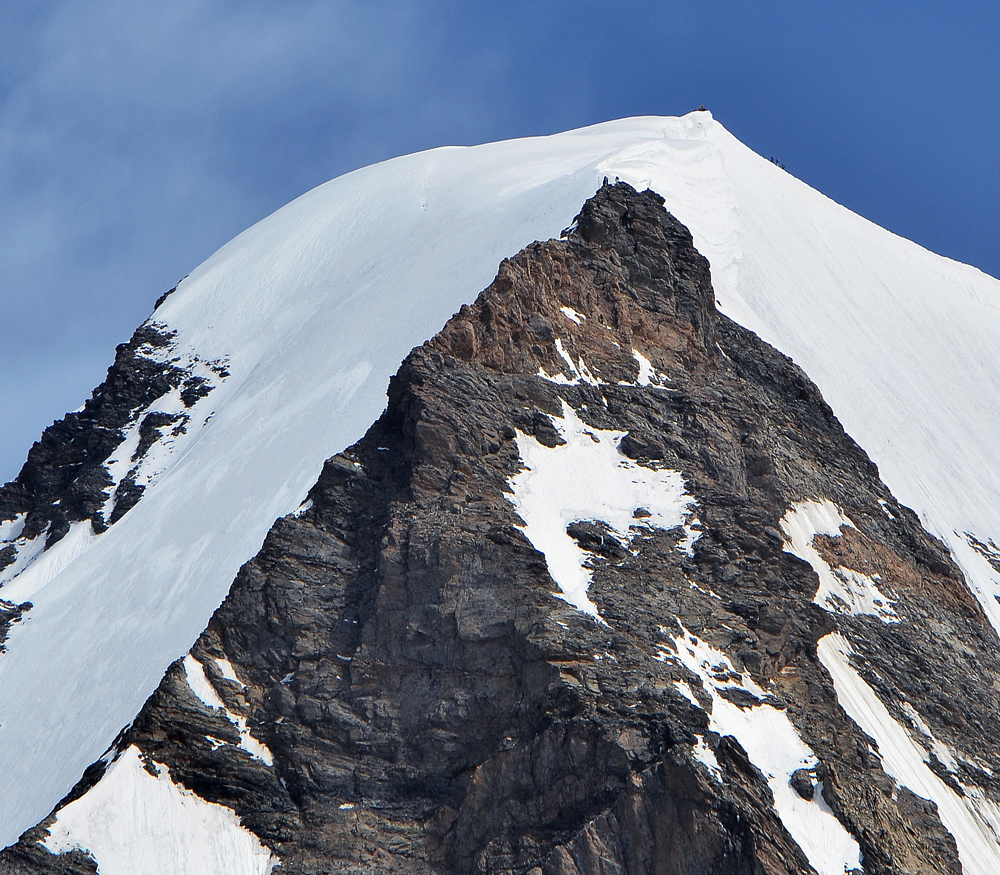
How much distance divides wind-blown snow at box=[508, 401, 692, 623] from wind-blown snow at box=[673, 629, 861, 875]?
345 cm

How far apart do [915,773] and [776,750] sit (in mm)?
6800

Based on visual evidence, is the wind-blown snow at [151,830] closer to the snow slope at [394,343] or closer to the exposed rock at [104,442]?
the snow slope at [394,343]

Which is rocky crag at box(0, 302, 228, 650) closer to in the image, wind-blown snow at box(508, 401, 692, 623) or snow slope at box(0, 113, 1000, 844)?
snow slope at box(0, 113, 1000, 844)

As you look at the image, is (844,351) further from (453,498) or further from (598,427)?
(453,498)

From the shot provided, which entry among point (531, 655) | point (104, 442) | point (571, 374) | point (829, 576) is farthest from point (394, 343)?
point (104, 442)

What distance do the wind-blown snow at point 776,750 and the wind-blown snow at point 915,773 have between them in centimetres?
467

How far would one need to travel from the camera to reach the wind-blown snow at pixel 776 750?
93.2 feet

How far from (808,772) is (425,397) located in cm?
1342

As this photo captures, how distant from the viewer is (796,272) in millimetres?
60938

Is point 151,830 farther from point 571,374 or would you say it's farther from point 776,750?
point 571,374

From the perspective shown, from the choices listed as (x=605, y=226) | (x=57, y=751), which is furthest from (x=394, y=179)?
(x=57, y=751)

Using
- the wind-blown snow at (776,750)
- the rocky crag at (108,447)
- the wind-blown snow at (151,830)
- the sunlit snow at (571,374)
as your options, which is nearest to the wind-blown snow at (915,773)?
the wind-blown snow at (776,750)

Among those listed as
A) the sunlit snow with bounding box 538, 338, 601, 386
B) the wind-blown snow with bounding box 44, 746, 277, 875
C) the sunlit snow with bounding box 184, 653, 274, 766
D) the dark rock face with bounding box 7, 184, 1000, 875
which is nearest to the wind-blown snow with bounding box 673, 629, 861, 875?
the dark rock face with bounding box 7, 184, 1000, 875

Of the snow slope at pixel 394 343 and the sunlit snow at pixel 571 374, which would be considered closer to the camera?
the snow slope at pixel 394 343
